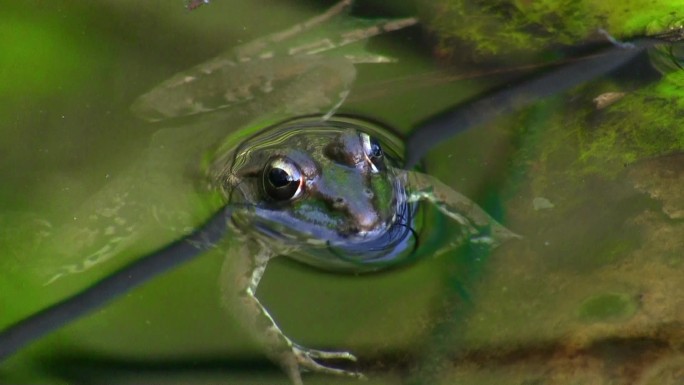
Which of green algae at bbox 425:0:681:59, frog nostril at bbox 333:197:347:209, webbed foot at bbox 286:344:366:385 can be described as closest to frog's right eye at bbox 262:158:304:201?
frog nostril at bbox 333:197:347:209

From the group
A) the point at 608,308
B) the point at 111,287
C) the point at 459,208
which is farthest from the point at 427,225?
the point at 111,287

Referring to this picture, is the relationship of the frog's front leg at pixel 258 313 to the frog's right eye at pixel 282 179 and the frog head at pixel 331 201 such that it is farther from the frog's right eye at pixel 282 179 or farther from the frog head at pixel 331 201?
the frog's right eye at pixel 282 179

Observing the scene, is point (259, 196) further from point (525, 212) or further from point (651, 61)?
point (651, 61)

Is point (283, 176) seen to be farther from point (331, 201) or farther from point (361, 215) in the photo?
point (361, 215)

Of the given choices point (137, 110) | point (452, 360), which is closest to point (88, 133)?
point (137, 110)

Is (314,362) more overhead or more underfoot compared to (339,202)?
more underfoot

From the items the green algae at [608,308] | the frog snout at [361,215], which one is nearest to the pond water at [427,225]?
the green algae at [608,308]

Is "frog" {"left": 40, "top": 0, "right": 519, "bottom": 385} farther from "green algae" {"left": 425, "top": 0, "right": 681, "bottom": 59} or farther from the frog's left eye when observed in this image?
"green algae" {"left": 425, "top": 0, "right": 681, "bottom": 59}
